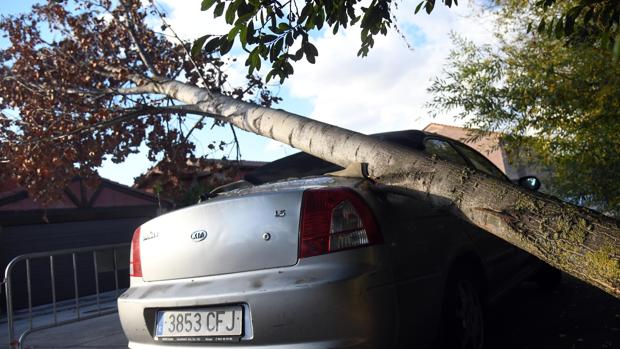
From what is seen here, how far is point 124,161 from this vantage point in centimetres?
694

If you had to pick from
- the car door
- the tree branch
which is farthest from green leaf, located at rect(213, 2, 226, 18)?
the car door

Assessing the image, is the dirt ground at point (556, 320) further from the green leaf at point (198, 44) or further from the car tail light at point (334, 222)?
the green leaf at point (198, 44)

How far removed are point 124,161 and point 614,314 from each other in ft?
18.9

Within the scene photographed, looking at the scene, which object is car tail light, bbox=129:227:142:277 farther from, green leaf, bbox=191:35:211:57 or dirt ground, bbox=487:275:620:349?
dirt ground, bbox=487:275:620:349

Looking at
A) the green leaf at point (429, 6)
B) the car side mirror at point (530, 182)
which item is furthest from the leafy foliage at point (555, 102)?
the green leaf at point (429, 6)

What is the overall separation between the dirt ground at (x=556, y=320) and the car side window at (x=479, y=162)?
115 centimetres

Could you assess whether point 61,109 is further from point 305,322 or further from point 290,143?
point 305,322

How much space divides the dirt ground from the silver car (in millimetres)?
1053

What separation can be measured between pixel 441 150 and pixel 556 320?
1.91m

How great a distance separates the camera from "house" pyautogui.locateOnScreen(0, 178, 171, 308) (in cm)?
1153

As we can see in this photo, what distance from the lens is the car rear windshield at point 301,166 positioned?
349 centimetres

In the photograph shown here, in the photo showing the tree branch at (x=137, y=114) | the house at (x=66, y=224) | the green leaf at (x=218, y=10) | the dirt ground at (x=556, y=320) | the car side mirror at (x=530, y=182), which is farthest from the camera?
the house at (x=66, y=224)

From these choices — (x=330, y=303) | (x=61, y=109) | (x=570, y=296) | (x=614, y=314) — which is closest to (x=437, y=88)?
(x=570, y=296)

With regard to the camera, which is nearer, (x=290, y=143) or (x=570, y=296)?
(x=290, y=143)
